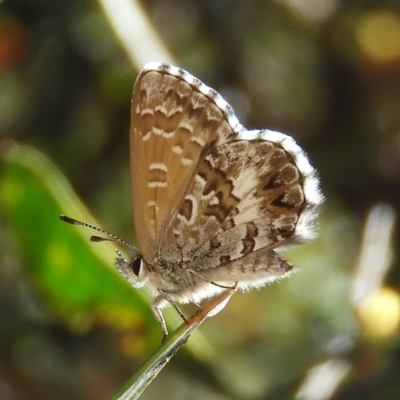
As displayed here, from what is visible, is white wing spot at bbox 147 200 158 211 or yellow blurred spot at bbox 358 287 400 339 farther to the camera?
yellow blurred spot at bbox 358 287 400 339

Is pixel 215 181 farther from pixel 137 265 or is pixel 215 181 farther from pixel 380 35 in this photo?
pixel 380 35

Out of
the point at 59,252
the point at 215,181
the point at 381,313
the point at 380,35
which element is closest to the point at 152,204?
the point at 215,181

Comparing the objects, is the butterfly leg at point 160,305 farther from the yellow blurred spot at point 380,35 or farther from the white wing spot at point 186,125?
the yellow blurred spot at point 380,35

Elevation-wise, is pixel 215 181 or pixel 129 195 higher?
pixel 129 195

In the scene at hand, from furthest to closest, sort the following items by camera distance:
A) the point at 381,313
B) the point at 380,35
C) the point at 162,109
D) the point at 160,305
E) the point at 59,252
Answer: the point at 380,35, the point at 381,313, the point at 59,252, the point at 160,305, the point at 162,109

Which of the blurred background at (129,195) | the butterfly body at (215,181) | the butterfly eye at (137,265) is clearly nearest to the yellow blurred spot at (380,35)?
the blurred background at (129,195)

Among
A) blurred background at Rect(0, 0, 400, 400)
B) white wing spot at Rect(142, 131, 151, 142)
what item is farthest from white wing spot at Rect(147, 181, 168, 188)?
blurred background at Rect(0, 0, 400, 400)

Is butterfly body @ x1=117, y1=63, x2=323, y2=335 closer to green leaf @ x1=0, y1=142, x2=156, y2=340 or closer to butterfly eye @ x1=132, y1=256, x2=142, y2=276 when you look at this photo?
butterfly eye @ x1=132, y1=256, x2=142, y2=276
